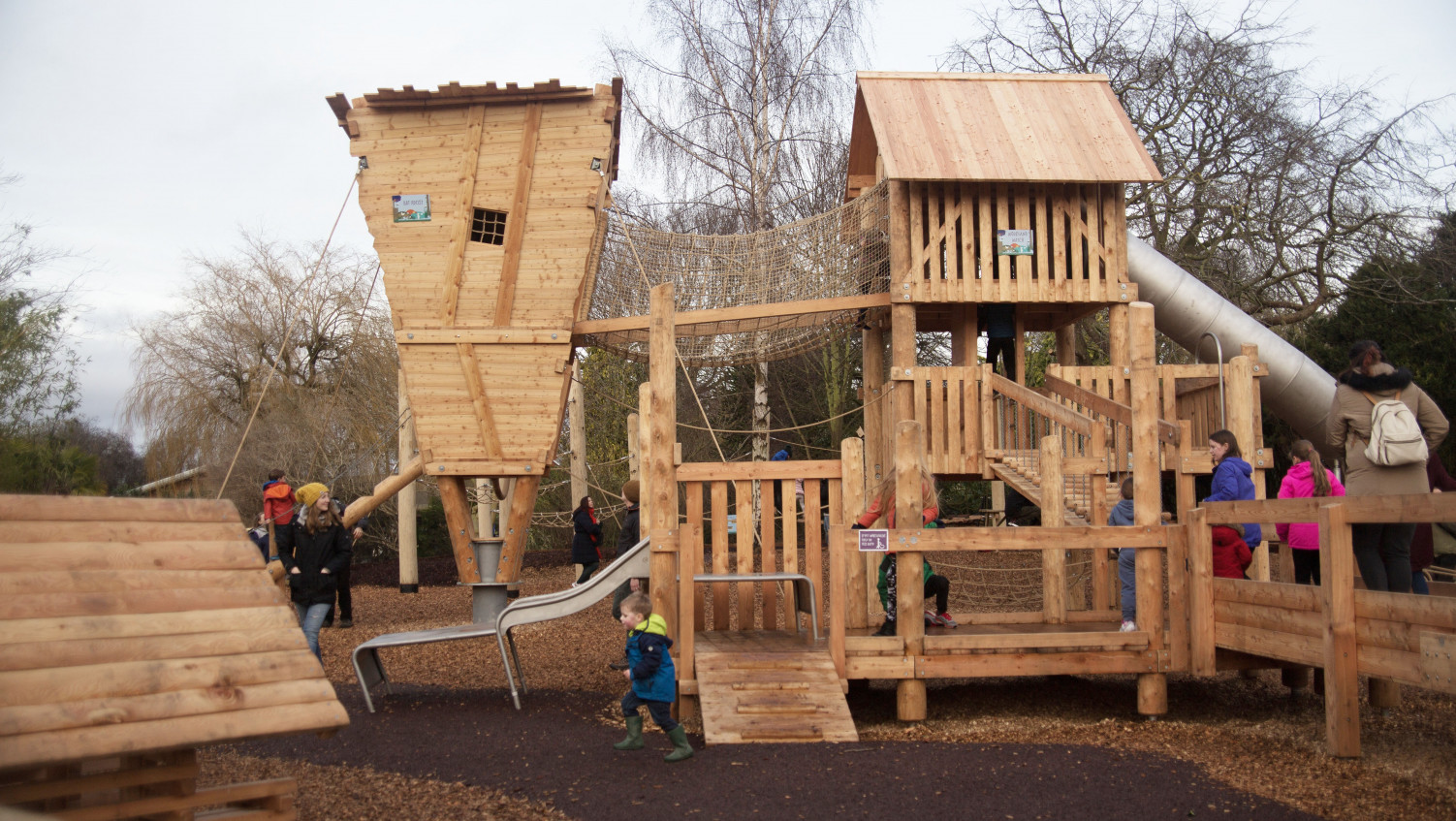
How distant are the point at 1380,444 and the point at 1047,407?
350 cm

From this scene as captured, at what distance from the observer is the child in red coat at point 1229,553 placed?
7.17m

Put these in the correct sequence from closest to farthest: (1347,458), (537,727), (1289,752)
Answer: (1289,752) < (1347,458) < (537,727)

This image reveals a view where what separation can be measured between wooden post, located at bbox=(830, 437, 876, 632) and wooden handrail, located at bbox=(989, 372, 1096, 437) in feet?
6.20

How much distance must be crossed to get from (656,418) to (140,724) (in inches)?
158

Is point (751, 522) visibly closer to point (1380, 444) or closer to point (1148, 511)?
point (1148, 511)

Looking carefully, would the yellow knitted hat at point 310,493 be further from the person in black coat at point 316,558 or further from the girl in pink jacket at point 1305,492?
the girl in pink jacket at point 1305,492

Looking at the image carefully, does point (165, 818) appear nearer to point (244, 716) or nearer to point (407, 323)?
point (244, 716)

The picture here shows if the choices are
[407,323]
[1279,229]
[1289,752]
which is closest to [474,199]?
[407,323]

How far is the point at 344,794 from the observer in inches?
215

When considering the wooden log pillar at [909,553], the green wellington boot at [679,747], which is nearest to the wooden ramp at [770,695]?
the green wellington boot at [679,747]

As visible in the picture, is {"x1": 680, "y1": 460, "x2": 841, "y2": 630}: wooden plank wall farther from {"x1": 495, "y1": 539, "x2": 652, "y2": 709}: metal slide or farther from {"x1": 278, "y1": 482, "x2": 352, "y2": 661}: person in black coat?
{"x1": 278, "y1": 482, "x2": 352, "y2": 661}: person in black coat

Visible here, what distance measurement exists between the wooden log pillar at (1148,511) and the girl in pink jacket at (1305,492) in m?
1.06

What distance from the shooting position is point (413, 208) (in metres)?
10.8

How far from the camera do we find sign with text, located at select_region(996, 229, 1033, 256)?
441 inches
